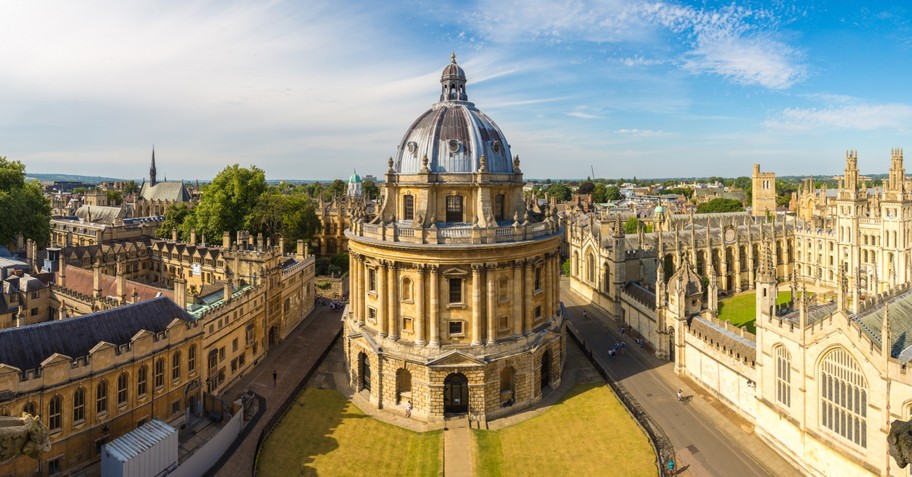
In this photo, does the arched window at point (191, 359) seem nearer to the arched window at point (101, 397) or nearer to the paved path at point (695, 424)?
the arched window at point (101, 397)

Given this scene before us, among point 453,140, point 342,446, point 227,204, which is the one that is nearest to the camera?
point 342,446

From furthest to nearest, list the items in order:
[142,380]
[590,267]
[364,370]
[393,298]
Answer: [590,267], [364,370], [393,298], [142,380]

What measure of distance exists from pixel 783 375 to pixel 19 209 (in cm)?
7717

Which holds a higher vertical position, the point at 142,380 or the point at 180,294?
the point at 180,294

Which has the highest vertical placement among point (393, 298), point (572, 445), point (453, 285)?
point (453, 285)

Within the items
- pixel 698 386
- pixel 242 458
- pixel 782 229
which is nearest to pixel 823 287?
pixel 782 229

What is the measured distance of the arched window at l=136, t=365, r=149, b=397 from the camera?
2859 centimetres

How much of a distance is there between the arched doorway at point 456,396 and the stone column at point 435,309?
108 inches

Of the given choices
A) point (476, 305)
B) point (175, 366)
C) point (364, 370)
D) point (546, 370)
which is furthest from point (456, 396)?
point (175, 366)

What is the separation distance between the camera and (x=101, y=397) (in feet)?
88.1

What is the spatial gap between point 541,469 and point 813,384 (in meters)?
14.4

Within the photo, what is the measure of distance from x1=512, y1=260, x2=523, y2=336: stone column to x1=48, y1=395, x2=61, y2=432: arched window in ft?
83.5

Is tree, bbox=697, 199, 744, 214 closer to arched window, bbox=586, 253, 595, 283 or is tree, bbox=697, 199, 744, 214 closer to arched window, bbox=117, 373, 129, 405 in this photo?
arched window, bbox=586, 253, 595, 283

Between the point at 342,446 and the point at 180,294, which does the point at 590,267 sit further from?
the point at 180,294
